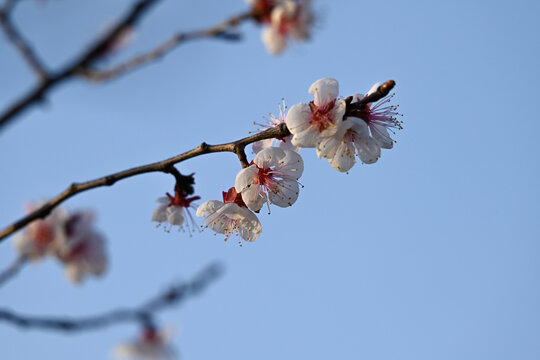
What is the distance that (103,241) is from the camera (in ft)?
13.5

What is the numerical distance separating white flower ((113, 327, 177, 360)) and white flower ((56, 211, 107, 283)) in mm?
2639

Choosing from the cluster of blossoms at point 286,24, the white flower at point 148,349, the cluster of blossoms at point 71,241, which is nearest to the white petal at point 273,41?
the cluster of blossoms at point 286,24

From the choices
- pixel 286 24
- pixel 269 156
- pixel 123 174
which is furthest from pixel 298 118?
pixel 286 24

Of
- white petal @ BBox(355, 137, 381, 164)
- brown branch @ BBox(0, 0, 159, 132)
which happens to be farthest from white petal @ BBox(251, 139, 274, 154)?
brown branch @ BBox(0, 0, 159, 132)

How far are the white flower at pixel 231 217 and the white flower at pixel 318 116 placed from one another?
1.31 ft

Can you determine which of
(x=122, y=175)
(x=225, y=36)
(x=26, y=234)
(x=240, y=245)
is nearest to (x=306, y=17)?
(x=225, y=36)

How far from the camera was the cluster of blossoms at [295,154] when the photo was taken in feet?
5.99

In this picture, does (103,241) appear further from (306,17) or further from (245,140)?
(306,17)

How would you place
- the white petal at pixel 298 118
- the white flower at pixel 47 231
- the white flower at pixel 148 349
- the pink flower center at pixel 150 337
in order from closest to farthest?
the white petal at pixel 298 118
the white flower at pixel 47 231
the white flower at pixel 148 349
the pink flower center at pixel 150 337

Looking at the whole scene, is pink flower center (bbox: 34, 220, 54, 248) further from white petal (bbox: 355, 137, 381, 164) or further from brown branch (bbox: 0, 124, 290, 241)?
white petal (bbox: 355, 137, 381, 164)

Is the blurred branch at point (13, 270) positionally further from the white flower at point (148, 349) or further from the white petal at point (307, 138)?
the white flower at point (148, 349)

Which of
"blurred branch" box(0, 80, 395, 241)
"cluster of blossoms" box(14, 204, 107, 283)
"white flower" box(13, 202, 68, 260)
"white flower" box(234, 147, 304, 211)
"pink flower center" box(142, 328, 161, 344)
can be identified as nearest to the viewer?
"blurred branch" box(0, 80, 395, 241)

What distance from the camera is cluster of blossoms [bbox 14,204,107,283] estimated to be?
12.6 ft

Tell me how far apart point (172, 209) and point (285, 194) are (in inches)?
20.2
